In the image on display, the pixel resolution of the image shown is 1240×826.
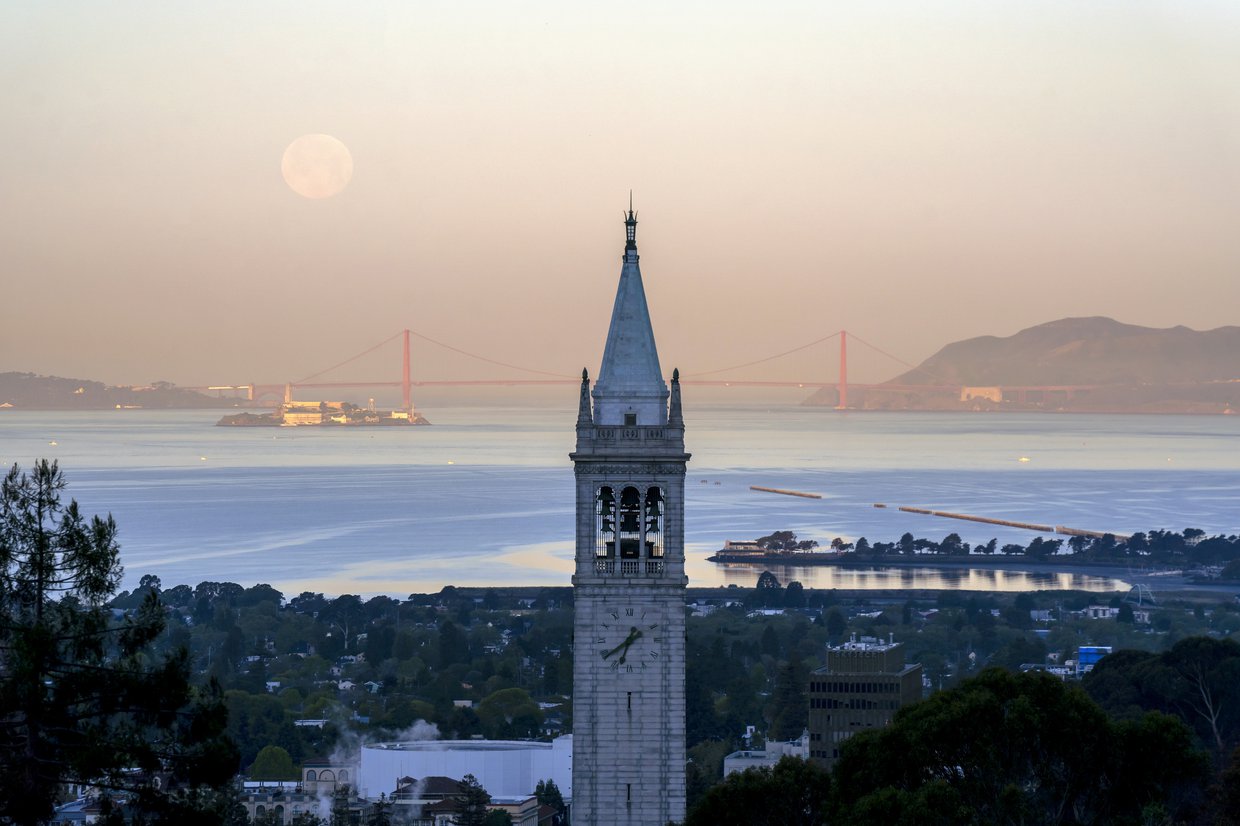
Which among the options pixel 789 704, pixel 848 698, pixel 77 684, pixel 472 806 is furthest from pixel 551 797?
pixel 77 684

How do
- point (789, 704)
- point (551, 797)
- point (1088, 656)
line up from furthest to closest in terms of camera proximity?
point (1088, 656), point (789, 704), point (551, 797)

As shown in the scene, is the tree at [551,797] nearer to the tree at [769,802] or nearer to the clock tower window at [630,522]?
the clock tower window at [630,522]

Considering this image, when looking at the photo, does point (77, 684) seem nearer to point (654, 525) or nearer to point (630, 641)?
point (630, 641)

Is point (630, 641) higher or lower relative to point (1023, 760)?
higher

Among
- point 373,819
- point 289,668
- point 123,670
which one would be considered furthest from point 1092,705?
point 289,668

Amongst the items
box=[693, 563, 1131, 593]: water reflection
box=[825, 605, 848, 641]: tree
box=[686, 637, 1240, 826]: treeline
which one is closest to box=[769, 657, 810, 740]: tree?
box=[825, 605, 848, 641]: tree

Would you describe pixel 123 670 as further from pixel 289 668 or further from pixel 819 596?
pixel 819 596

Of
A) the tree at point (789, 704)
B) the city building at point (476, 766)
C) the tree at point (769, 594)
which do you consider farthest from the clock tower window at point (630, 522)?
the tree at point (769, 594)
